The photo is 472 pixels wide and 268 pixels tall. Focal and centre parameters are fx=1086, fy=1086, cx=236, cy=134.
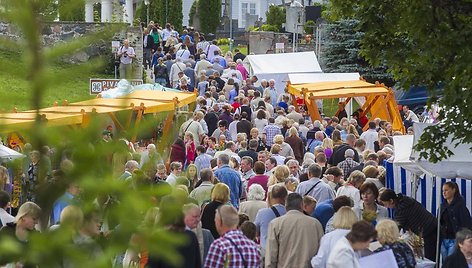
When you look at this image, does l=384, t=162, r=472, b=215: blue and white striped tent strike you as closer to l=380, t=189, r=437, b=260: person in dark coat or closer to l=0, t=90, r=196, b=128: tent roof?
l=380, t=189, r=437, b=260: person in dark coat

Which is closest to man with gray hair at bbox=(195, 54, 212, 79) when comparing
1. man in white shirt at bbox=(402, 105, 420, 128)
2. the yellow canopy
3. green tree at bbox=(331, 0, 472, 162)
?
the yellow canopy

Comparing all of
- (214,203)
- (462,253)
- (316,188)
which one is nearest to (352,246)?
(462,253)

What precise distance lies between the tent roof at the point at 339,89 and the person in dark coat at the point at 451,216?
13186 millimetres

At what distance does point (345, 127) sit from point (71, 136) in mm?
19350

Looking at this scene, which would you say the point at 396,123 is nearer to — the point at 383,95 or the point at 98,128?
the point at 383,95

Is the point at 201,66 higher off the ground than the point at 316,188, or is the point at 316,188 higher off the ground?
the point at 316,188

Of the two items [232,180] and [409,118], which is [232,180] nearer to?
[232,180]

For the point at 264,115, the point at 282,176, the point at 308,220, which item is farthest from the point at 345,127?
the point at 308,220

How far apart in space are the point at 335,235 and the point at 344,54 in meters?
27.0

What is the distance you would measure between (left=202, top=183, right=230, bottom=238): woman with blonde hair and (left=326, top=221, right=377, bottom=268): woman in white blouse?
86.0 inches

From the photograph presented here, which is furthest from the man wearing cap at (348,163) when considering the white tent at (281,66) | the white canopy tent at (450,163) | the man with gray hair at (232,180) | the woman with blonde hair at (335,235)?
the white tent at (281,66)

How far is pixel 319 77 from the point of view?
92.1 feet

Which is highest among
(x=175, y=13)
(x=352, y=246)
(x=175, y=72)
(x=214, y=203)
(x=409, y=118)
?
(x=175, y=13)

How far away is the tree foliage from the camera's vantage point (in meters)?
2.21
